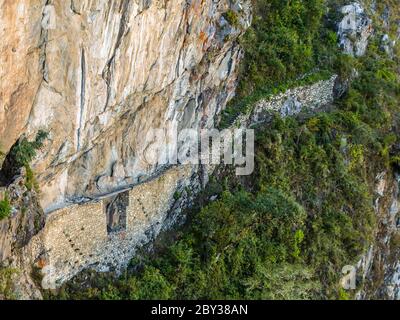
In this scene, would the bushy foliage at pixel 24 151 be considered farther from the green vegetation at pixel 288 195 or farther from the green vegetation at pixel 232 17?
the green vegetation at pixel 232 17

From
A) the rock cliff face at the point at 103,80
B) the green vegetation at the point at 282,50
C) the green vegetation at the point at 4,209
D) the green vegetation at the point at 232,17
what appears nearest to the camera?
the rock cliff face at the point at 103,80

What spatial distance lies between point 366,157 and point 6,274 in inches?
488

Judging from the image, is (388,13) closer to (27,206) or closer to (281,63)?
(281,63)

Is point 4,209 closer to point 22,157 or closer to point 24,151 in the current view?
point 22,157

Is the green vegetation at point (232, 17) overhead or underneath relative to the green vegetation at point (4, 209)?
overhead

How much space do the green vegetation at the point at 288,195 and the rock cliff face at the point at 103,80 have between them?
1.90 m

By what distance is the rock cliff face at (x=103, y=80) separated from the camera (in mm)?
9945

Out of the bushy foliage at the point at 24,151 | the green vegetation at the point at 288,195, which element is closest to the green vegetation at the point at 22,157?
the bushy foliage at the point at 24,151

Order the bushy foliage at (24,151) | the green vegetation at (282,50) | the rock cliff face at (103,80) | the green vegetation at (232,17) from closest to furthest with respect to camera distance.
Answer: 1. the rock cliff face at (103,80)
2. the bushy foliage at (24,151)
3. the green vegetation at (232,17)
4. the green vegetation at (282,50)

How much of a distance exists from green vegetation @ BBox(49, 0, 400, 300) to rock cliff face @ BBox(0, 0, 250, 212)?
6.23 ft

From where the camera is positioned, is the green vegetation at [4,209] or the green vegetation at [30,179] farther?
the green vegetation at [30,179]

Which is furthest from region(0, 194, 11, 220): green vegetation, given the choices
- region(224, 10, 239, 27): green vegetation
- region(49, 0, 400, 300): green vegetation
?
region(224, 10, 239, 27): green vegetation

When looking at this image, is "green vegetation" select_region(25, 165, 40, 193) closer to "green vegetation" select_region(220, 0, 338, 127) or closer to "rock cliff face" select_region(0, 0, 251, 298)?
"rock cliff face" select_region(0, 0, 251, 298)

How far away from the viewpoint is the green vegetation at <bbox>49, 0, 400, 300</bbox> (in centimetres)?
1314
